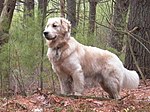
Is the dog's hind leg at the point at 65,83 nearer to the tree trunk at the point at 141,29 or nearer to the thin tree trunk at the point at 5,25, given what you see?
the thin tree trunk at the point at 5,25

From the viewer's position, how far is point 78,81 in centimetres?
695

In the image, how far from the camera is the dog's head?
6.95 meters

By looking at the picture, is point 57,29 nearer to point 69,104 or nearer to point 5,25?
point 69,104

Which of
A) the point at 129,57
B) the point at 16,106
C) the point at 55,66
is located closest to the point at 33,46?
the point at 55,66

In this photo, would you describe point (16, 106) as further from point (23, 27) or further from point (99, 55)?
point (23, 27)

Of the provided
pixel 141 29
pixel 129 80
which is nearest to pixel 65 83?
pixel 129 80

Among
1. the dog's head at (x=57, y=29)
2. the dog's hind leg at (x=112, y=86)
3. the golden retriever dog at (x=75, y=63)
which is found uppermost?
the dog's head at (x=57, y=29)

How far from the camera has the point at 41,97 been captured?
5883mm

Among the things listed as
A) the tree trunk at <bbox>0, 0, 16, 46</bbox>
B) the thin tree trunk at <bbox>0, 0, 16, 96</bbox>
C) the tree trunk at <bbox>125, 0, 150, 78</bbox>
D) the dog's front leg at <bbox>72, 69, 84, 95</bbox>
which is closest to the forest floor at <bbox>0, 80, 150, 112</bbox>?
the dog's front leg at <bbox>72, 69, 84, 95</bbox>

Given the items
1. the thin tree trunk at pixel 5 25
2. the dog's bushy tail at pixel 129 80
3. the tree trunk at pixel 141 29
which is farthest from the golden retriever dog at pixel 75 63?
the tree trunk at pixel 141 29

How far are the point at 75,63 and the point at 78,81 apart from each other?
359mm

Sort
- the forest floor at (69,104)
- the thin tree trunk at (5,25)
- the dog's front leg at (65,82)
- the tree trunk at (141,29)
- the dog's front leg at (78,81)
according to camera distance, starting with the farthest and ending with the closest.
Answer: the tree trunk at (141,29)
the thin tree trunk at (5,25)
the dog's front leg at (65,82)
the dog's front leg at (78,81)
the forest floor at (69,104)

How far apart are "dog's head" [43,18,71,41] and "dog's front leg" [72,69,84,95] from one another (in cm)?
79

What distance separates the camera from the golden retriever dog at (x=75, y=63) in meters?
6.95
